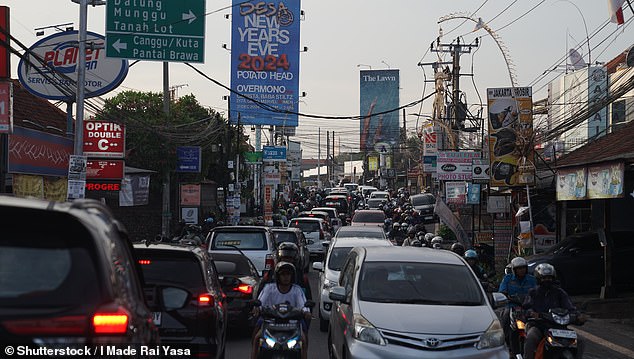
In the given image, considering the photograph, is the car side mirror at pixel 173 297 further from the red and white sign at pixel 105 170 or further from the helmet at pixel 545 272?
the red and white sign at pixel 105 170

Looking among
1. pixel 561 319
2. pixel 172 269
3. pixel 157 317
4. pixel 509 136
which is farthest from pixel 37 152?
pixel 561 319

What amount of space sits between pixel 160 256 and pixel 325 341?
18.2ft

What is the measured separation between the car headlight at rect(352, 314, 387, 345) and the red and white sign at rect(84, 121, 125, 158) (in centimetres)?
1726

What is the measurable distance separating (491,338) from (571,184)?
480 inches

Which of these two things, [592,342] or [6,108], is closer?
[592,342]

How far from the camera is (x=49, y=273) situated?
3902 millimetres

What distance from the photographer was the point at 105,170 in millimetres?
25578

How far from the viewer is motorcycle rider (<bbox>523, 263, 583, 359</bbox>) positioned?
32.0 feet

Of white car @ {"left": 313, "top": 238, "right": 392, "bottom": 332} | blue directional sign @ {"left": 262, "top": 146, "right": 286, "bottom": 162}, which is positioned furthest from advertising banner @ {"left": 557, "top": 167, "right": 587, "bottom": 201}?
blue directional sign @ {"left": 262, "top": 146, "right": 286, "bottom": 162}

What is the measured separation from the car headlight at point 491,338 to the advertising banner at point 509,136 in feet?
50.9

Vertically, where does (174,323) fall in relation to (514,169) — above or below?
below

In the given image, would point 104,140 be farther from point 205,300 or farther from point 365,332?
point 365,332

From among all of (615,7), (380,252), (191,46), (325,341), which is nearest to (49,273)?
(380,252)

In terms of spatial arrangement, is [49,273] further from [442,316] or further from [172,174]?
[172,174]
